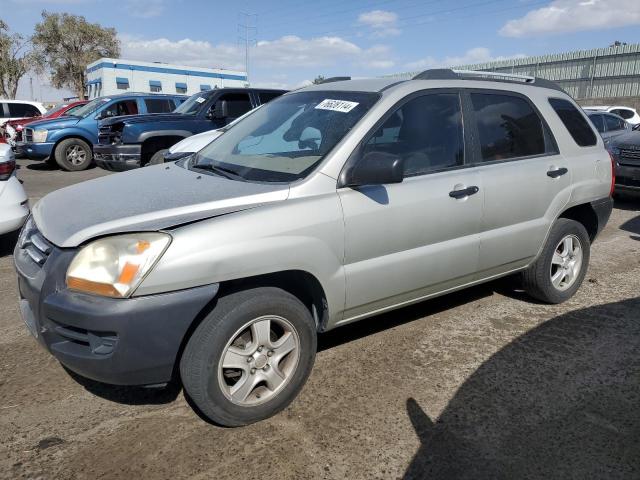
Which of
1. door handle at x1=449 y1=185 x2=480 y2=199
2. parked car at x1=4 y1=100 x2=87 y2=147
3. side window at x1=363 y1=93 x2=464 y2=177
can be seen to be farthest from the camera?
parked car at x1=4 y1=100 x2=87 y2=147

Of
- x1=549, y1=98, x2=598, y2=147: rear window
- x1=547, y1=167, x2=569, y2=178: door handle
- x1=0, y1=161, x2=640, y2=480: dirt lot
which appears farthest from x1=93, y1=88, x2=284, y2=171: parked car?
x1=547, y1=167, x2=569, y2=178: door handle

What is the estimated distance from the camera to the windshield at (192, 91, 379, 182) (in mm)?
3053

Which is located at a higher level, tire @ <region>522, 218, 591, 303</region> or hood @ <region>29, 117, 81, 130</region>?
hood @ <region>29, 117, 81, 130</region>

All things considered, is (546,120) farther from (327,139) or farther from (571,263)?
(327,139)

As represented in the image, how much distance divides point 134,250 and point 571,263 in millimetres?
3607

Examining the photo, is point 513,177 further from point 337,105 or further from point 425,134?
Result: point 337,105

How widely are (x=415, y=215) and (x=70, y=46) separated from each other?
46.9 metres

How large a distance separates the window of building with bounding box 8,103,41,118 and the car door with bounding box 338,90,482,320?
18.4 meters

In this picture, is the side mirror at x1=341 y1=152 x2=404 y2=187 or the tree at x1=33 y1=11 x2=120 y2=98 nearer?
the side mirror at x1=341 y1=152 x2=404 y2=187

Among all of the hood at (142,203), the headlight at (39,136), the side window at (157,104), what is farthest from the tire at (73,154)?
the hood at (142,203)

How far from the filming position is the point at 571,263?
14.4 ft

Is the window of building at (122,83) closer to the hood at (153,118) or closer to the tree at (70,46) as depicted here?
the tree at (70,46)

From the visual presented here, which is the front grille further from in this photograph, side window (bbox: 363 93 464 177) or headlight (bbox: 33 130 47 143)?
headlight (bbox: 33 130 47 143)

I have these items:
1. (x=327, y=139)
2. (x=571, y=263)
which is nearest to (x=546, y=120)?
(x=571, y=263)
